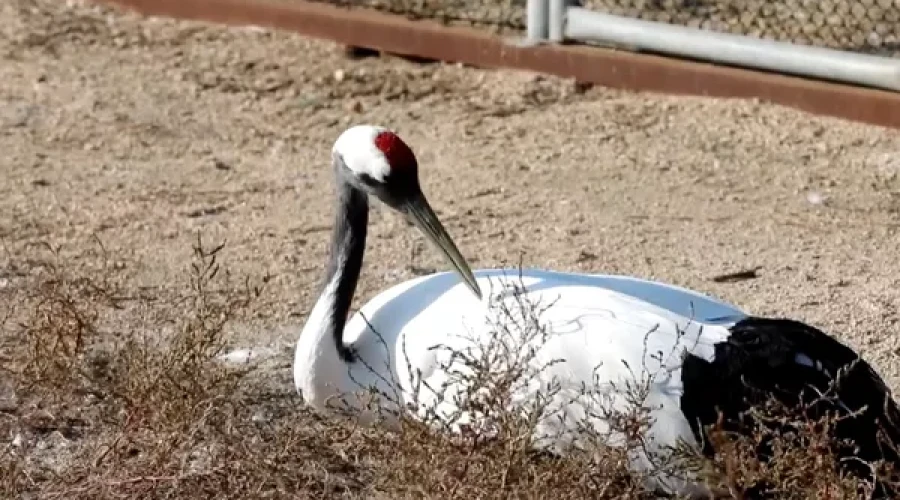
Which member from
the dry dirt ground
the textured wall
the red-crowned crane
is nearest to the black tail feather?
the red-crowned crane

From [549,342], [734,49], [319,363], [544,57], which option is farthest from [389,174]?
[544,57]

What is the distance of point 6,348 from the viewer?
4676 mm

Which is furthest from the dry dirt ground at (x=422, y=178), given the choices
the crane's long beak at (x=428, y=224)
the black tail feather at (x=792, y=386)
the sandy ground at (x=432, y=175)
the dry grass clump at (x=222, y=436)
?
the black tail feather at (x=792, y=386)

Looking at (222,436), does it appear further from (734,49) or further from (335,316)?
(734,49)

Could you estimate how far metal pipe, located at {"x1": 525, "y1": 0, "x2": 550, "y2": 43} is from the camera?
7.32 m

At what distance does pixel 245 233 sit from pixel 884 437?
8.96ft

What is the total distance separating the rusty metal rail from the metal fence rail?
0.05 metres

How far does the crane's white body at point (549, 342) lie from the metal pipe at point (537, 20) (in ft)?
10.0

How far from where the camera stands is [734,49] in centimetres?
688

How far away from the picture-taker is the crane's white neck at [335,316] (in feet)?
13.9

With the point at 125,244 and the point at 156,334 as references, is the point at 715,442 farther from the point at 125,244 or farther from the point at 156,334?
the point at 125,244

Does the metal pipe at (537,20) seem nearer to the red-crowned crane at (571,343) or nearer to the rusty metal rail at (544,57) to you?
the rusty metal rail at (544,57)

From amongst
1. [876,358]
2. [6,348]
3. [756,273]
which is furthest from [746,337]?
[6,348]

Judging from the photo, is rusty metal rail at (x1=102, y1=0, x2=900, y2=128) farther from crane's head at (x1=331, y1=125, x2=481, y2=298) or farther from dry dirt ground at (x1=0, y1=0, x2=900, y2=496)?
crane's head at (x1=331, y1=125, x2=481, y2=298)
